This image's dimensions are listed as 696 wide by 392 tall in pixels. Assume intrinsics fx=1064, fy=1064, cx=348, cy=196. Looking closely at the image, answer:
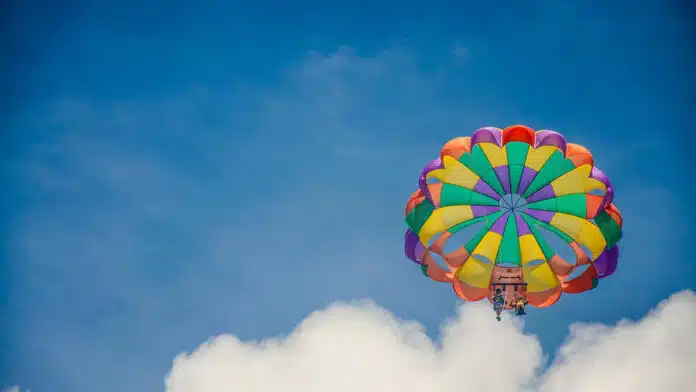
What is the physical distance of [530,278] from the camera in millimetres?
32094

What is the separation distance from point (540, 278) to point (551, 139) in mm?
4446

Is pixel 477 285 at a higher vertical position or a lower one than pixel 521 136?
lower

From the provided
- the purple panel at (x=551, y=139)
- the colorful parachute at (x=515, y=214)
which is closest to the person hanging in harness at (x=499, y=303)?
the colorful parachute at (x=515, y=214)

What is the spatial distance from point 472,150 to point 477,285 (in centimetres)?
411

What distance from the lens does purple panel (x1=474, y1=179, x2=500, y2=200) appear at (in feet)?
104

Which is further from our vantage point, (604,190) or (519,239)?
(519,239)

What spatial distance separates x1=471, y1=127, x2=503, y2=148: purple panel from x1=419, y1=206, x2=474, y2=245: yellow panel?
7.89 ft

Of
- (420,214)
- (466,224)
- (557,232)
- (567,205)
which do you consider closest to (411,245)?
(420,214)

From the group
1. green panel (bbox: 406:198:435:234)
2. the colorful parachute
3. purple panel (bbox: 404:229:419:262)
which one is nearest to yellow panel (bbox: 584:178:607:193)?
the colorful parachute

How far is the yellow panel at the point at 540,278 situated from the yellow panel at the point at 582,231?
4.39ft

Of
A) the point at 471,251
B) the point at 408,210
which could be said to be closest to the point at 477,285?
the point at 471,251

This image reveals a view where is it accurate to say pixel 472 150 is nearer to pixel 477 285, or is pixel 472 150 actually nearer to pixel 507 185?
pixel 507 185

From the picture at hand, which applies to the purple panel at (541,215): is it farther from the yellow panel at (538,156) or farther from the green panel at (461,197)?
the yellow panel at (538,156)

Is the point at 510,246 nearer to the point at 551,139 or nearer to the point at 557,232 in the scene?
the point at 557,232
